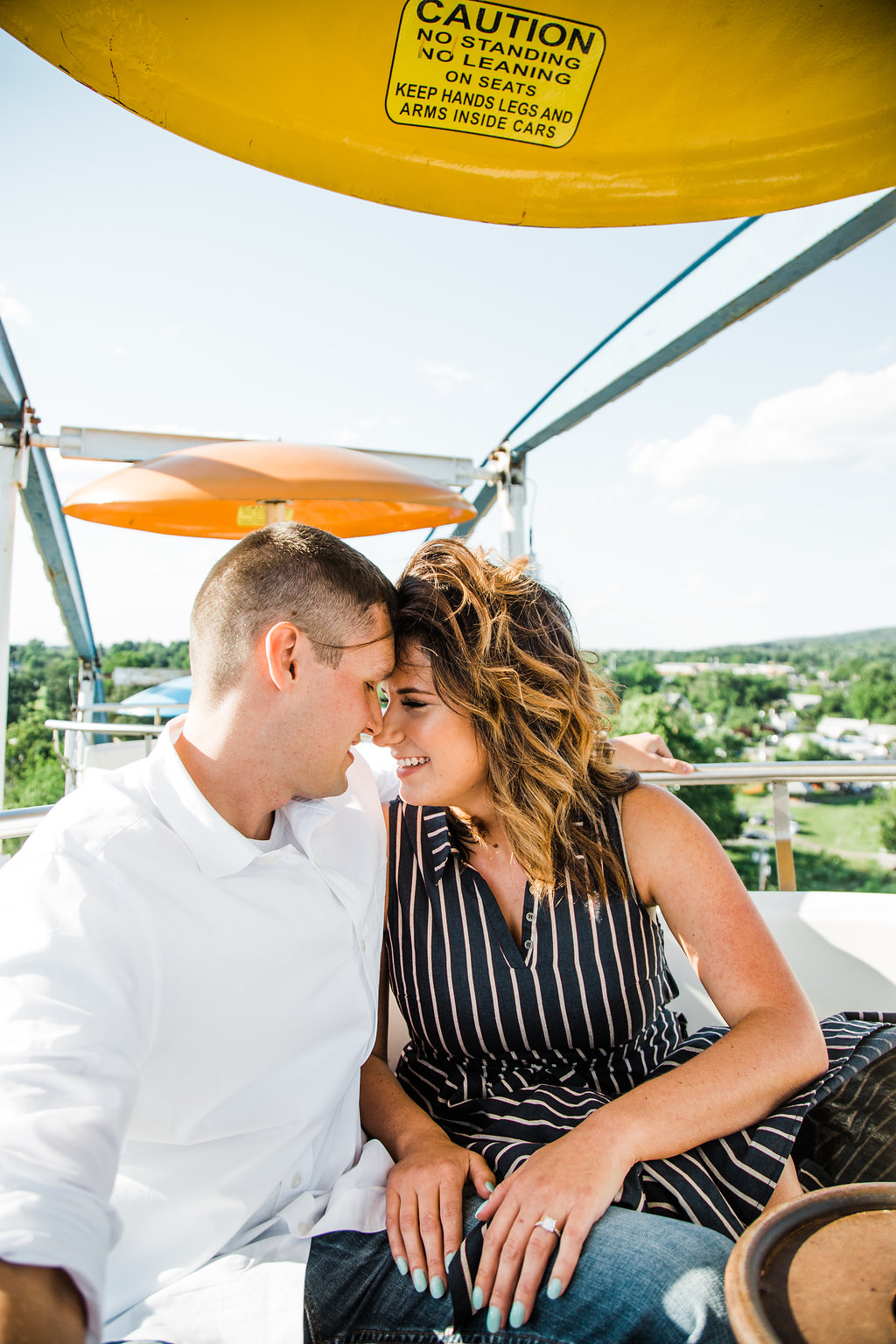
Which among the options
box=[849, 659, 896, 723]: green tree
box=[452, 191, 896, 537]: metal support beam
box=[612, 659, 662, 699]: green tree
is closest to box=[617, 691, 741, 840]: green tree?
box=[612, 659, 662, 699]: green tree

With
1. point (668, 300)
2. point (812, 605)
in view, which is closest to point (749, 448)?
point (812, 605)

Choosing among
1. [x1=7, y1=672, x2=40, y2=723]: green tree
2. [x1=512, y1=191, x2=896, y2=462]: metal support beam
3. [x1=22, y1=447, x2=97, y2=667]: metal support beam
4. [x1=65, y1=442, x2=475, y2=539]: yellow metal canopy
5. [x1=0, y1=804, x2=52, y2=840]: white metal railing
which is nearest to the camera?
[x1=0, y1=804, x2=52, y2=840]: white metal railing

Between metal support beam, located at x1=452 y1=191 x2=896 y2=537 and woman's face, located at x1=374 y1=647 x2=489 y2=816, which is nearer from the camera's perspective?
woman's face, located at x1=374 y1=647 x2=489 y2=816

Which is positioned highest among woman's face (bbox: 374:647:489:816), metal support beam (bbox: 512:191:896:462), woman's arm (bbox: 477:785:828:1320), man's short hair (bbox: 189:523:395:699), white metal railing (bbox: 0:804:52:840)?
metal support beam (bbox: 512:191:896:462)

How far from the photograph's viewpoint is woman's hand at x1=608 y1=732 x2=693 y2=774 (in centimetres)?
238

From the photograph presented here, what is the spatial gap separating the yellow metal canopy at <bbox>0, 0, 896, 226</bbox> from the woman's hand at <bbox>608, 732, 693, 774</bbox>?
1.45 metres

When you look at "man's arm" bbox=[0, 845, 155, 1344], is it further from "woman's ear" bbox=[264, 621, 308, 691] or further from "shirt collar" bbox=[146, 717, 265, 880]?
"woman's ear" bbox=[264, 621, 308, 691]

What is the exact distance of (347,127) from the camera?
1.09 m

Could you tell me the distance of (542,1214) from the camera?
1.20m

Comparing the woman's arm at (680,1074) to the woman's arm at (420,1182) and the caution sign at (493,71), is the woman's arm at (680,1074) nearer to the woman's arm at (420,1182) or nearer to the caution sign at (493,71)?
the woman's arm at (420,1182)

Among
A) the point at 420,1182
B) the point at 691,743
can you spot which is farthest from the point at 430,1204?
the point at 691,743

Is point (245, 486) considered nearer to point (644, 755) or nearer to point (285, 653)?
point (644, 755)

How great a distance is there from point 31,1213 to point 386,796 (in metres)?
1.26

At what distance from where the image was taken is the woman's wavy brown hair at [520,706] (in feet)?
5.70
